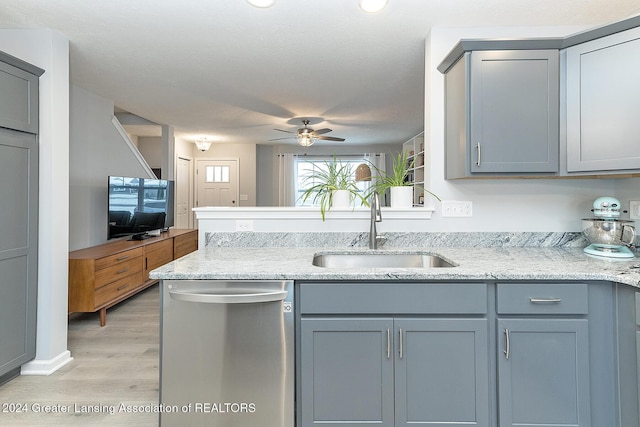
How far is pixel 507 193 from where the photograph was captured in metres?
2.25

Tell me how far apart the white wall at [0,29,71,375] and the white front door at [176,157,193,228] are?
4.17 meters

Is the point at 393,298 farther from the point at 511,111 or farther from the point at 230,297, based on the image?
the point at 511,111

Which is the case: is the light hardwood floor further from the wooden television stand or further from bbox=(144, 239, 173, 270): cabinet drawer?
bbox=(144, 239, 173, 270): cabinet drawer

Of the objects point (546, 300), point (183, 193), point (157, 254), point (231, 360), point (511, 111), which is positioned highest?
point (511, 111)

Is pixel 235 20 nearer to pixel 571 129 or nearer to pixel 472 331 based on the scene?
pixel 571 129

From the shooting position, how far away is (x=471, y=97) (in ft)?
6.21

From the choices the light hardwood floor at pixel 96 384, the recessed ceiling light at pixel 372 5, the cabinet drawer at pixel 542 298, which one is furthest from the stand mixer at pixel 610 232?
the light hardwood floor at pixel 96 384

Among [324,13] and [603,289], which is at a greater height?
[324,13]

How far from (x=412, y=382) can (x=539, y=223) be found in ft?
4.65

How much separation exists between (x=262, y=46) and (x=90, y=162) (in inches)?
96.0

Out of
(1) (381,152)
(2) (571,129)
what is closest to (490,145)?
(2) (571,129)

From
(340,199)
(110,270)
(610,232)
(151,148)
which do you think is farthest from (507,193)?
(151,148)

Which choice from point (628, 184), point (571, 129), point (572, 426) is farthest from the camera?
point (628, 184)

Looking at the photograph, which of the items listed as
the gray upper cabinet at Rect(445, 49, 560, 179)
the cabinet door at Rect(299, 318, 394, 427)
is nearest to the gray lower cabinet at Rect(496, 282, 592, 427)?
the cabinet door at Rect(299, 318, 394, 427)
